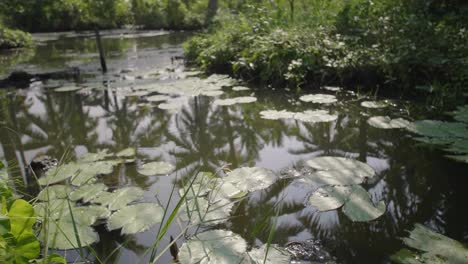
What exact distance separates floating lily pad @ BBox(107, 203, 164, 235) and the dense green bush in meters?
10.4

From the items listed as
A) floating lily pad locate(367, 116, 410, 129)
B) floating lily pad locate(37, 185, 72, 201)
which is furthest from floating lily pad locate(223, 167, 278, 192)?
floating lily pad locate(367, 116, 410, 129)

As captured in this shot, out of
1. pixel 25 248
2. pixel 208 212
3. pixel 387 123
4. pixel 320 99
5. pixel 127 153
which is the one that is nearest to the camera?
pixel 25 248

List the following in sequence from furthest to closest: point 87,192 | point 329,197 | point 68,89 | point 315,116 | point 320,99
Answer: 1. point 68,89
2. point 320,99
3. point 315,116
4. point 87,192
5. point 329,197

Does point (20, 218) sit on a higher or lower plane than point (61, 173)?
higher

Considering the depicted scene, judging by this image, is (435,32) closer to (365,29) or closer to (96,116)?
(365,29)

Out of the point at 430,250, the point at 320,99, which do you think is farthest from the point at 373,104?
the point at 430,250

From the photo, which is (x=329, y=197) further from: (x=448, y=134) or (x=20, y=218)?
(x=20, y=218)

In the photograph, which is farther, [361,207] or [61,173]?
[61,173]

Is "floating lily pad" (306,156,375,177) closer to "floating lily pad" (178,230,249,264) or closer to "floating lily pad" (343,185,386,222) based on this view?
"floating lily pad" (343,185,386,222)

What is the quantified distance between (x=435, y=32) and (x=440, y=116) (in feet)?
4.15

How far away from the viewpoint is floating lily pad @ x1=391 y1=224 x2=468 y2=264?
1.26m

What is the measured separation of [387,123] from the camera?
2.77 metres

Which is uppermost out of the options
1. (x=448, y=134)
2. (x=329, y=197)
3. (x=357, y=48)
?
(x=357, y=48)

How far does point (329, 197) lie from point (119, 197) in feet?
3.93
